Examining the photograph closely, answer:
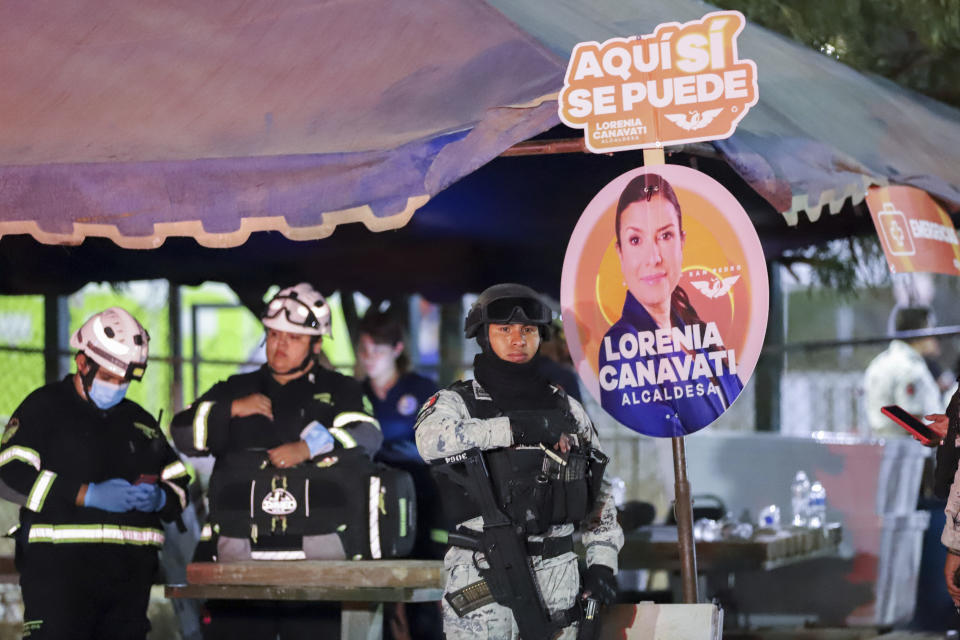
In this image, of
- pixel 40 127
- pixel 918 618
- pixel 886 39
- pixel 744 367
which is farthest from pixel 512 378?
pixel 886 39

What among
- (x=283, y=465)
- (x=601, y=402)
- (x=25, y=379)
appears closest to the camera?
(x=601, y=402)

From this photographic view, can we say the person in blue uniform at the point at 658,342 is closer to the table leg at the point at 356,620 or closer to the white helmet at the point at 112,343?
the table leg at the point at 356,620

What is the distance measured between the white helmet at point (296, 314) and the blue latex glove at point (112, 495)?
1187 millimetres

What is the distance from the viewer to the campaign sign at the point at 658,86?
582cm

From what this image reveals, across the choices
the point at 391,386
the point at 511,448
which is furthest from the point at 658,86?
the point at 391,386

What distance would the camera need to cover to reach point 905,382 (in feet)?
39.1

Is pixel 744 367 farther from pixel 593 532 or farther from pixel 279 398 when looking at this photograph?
pixel 279 398

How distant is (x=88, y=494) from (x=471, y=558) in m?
2.10

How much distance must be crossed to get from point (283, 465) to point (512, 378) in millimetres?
1913

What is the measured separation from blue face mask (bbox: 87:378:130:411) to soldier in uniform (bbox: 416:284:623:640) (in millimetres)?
1947

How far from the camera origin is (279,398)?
305 inches

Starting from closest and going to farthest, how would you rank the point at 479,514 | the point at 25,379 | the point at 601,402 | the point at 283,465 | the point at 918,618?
the point at 479,514, the point at 601,402, the point at 283,465, the point at 918,618, the point at 25,379

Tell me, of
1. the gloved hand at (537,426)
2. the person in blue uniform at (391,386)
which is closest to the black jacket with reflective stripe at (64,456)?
the gloved hand at (537,426)

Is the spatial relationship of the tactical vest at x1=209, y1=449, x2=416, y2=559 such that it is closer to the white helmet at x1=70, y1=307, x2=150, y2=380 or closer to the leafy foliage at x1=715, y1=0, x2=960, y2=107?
the white helmet at x1=70, y1=307, x2=150, y2=380
